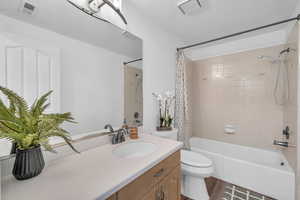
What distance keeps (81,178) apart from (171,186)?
703 millimetres

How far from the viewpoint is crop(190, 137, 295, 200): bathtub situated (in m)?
1.39

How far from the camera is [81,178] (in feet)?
2.00

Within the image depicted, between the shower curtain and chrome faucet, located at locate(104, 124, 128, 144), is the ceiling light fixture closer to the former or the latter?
chrome faucet, located at locate(104, 124, 128, 144)

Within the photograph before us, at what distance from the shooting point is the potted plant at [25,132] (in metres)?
0.57

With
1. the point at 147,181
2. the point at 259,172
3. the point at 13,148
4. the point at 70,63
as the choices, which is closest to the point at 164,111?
the point at 147,181

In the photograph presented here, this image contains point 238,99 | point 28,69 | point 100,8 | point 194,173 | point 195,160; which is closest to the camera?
point 28,69

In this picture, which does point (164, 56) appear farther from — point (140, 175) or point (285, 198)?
point (285, 198)

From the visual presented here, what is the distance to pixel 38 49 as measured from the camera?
750mm

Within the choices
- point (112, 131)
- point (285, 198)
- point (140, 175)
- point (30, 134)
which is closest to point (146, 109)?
point (112, 131)

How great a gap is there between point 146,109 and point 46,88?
105 centimetres

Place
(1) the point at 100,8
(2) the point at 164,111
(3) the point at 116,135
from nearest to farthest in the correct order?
(1) the point at 100,8 → (3) the point at 116,135 → (2) the point at 164,111

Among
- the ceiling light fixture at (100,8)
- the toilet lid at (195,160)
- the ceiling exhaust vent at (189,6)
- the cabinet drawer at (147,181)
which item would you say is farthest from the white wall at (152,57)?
the cabinet drawer at (147,181)

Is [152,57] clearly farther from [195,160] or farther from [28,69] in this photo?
[195,160]

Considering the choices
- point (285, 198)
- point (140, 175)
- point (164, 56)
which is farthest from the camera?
point (164, 56)
